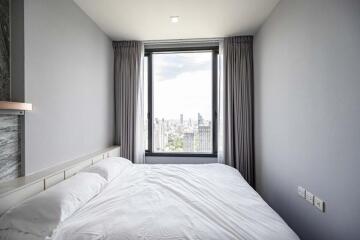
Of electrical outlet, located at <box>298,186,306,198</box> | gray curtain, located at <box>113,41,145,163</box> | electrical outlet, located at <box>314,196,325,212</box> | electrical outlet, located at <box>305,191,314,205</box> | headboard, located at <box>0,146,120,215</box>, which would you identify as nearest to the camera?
headboard, located at <box>0,146,120,215</box>

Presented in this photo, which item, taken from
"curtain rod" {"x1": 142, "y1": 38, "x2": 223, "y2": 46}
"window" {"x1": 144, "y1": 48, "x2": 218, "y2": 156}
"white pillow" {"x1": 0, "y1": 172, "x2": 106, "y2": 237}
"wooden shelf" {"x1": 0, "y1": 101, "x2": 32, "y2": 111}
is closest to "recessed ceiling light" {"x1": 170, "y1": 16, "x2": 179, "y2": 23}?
"curtain rod" {"x1": 142, "y1": 38, "x2": 223, "y2": 46}

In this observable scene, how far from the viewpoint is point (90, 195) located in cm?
161

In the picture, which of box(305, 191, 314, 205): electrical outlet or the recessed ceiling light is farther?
the recessed ceiling light

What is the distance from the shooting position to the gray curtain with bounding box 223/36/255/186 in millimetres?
3137

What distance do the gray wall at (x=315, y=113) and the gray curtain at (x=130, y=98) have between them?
195cm

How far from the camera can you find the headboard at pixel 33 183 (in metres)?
1.29

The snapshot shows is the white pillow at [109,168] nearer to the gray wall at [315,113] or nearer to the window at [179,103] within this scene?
the window at [179,103]

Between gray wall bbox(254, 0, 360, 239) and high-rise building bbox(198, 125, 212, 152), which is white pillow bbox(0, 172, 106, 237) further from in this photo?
high-rise building bbox(198, 125, 212, 152)

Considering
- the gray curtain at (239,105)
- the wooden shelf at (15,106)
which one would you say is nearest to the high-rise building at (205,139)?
the gray curtain at (239,105)

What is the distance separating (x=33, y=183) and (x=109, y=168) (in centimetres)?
73

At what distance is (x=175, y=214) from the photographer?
135 cm

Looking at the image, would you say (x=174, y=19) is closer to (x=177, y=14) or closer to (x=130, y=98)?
(x=177, y=14)

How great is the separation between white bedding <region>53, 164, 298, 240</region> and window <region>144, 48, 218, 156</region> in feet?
4.61

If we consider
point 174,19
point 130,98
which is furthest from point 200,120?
point 174,19
